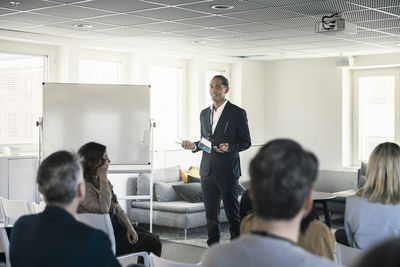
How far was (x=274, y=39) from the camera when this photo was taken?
761 centimetres

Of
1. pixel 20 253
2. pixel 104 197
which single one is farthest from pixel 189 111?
pixel 20 253

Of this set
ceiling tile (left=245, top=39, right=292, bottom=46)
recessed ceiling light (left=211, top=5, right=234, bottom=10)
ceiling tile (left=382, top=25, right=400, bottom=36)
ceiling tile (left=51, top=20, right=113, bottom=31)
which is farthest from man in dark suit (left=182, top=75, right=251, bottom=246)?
ceiling tile (left=245, top=39, right=292, bottom=46)

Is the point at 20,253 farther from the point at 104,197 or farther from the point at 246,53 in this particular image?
the point at 246,53

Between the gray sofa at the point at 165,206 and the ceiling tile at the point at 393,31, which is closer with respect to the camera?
the ceiling tile at the point at 393,31

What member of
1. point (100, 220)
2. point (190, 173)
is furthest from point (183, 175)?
point (100, 220)

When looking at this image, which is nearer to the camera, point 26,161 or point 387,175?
point 387,175

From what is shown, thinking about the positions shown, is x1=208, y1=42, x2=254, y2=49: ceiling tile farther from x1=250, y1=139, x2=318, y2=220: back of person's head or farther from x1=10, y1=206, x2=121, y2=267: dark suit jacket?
x1=250, y1=139, x2=318, y2=220: back of person's head

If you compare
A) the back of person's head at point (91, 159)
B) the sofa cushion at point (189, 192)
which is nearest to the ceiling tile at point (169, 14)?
the back of person's head at point (91, 159)

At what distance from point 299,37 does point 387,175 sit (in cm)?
441

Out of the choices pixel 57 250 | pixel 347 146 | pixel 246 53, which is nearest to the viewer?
pixel 57 250

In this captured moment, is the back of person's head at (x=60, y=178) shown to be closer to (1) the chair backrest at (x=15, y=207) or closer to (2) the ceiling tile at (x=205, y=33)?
(1) the chair backrest at (x=15, y=207)

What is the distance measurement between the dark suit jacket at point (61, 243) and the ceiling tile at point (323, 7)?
3654 mm

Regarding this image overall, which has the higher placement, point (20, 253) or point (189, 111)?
point (189, 111)

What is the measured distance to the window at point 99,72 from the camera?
818 cm
